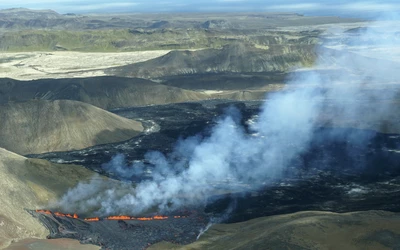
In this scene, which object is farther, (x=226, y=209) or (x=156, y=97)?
(x=156, y=97)

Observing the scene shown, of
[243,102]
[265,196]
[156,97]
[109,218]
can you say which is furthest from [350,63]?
[109,218]

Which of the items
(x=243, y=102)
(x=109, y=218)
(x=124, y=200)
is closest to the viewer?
(x=109, y=218)

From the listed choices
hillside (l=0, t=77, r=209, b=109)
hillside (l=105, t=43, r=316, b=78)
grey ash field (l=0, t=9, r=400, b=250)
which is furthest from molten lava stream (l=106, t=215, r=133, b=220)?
hillside (l=105, t=43, r=316, b=78)

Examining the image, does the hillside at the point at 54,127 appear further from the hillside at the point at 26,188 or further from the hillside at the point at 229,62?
the hillside at the point at 229,62

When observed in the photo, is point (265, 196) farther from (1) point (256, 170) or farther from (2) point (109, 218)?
(2) point (109, 218)

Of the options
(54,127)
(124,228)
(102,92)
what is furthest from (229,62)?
(124,228)

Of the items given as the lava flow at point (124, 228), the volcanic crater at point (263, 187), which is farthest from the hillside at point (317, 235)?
the volcanic crater at point (263, 187)

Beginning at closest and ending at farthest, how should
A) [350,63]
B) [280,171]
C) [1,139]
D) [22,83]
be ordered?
[280,171] → [1,139] → [22,83] → [350,63]
